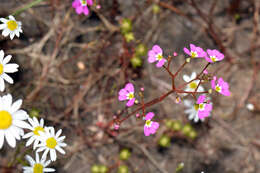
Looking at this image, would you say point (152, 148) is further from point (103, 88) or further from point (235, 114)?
point (235, 114)

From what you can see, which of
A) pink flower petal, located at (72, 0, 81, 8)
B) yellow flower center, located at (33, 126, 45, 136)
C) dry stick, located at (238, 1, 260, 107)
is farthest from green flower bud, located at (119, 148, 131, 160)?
pink flower petal, located at (72, 0, 81, 8)

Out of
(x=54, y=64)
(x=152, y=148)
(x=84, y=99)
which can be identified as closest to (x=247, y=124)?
(x=152, y=148)

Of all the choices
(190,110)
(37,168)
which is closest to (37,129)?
(37,168)

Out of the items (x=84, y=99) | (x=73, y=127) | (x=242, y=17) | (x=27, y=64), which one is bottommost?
(x=242, y=17)

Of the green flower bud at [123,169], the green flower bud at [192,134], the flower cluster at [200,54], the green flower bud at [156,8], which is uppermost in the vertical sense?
the green flower bud at [156,8]

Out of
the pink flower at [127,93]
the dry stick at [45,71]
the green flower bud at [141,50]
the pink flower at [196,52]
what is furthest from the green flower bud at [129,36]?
the pink flower at [196,52]

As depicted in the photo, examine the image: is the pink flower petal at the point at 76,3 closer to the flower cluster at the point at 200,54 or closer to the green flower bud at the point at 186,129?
the flower cluster at the point at 200,54

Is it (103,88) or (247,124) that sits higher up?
(103,88)
